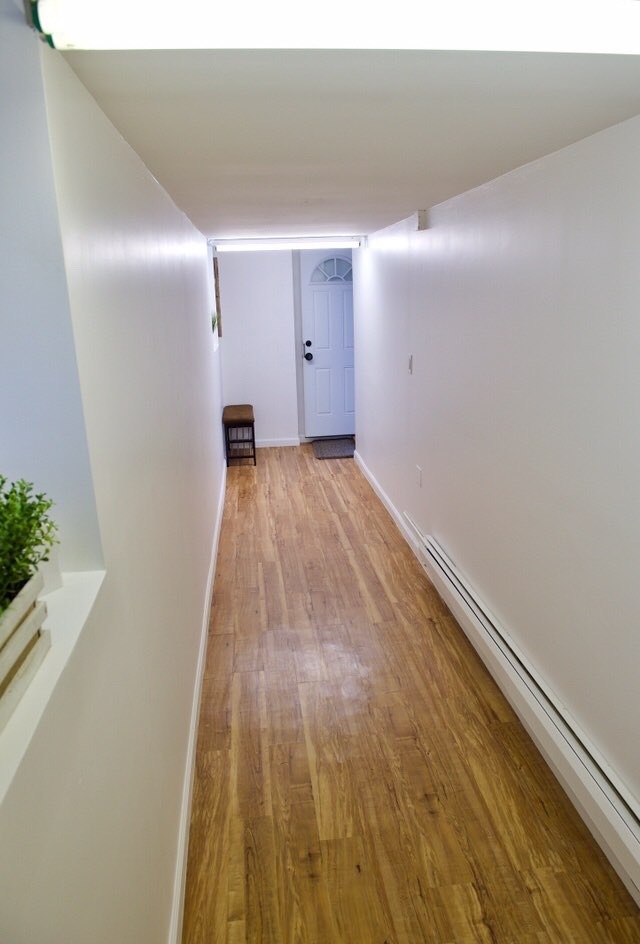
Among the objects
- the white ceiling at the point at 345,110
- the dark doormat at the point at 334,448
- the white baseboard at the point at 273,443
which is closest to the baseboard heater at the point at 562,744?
the white ceiling at the point at 345,110

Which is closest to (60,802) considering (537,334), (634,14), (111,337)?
(111,337)

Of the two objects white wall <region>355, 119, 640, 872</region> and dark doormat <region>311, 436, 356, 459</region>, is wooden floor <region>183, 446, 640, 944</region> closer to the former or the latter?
white wall <region>355, 119, 640, 872</region>

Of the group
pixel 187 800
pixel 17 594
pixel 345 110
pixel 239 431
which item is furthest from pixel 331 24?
pixel 239 431

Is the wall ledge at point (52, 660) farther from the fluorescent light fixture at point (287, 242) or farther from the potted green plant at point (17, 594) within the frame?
the fluorescent light fixture at point (287, 242)

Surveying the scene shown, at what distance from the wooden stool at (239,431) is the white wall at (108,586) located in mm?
3738

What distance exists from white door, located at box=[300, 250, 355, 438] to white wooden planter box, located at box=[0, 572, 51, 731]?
577 cm

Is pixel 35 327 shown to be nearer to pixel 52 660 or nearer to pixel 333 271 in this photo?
pixel 52 660

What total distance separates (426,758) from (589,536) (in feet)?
3.29

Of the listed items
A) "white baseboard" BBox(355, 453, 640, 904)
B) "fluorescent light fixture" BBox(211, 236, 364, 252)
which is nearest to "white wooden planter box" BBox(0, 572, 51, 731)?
"white baseboard" BBox(355, 453, 640, 904)

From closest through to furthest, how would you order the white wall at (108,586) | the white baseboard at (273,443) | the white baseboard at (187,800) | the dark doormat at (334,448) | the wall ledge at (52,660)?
the wall ledge at (52,660)
the white wall at (108,586)
the white baseboard at (187,800)
the dark doormat at (334,448)
the white baseboard at (273,443)

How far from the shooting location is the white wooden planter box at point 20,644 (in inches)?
27.1

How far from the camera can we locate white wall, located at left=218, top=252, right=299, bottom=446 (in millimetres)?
6074

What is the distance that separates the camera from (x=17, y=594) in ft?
2.40

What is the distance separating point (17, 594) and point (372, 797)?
167 centimetres
